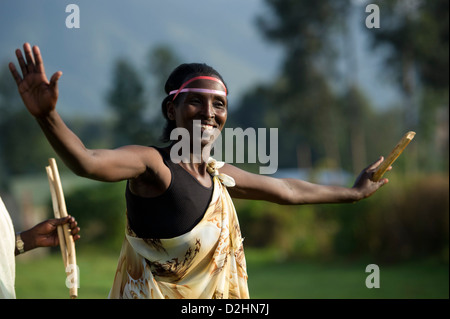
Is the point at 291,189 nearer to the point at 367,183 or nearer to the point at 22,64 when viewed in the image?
the point at 367,183

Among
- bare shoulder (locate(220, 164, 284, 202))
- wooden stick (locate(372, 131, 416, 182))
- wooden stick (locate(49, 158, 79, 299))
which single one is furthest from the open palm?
wooden stick (locate(372, 131, 416, 182))

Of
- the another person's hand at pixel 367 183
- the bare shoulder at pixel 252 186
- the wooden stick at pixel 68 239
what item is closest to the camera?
the wooden stick at pixel 68 239

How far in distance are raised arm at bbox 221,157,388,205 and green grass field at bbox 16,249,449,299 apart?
554 centimetres

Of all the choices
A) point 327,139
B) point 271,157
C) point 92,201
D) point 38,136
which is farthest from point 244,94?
point 271,157

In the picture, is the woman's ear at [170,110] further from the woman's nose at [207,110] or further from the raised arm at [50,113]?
the raised arm at [50,113]

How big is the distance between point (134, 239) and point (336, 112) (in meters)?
30.2

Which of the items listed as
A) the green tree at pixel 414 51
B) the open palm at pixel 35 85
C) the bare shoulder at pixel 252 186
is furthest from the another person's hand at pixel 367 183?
the green tree at pixel 414 51

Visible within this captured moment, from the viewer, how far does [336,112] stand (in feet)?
107

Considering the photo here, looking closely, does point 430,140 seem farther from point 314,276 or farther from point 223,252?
point 223,252

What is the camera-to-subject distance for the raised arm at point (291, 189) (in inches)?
150

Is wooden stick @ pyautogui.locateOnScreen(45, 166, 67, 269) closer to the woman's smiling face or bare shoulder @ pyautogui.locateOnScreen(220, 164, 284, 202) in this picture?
the woman's smiling face

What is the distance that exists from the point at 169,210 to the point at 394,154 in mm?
1622

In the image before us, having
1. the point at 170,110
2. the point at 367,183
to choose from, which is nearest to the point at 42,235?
the point at 170,110

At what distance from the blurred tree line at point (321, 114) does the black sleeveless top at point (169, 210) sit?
375 inches
